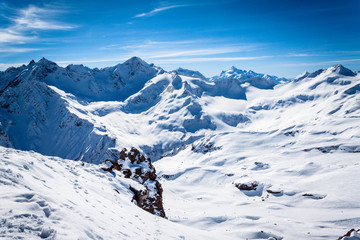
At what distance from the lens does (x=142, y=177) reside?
3419cm

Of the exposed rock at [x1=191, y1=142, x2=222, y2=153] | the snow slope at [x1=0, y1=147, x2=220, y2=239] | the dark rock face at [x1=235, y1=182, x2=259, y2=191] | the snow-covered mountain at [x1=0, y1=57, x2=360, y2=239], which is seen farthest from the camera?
the exposed rock at [x1=191, y1=142, x2=222, y2=153]

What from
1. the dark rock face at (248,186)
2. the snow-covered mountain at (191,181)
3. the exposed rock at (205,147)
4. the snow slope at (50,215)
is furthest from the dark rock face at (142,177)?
the exposed rock at (205,147)

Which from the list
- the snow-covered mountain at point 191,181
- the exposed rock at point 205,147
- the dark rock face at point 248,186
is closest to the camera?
the snow-covered mountain at point 191,181

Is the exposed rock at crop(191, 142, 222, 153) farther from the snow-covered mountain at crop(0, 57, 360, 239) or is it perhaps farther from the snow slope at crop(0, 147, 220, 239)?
the snow slope at crop(0, 147, 220, 239)

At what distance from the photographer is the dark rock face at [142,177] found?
27.2m

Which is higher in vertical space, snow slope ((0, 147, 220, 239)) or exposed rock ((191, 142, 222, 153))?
→ snow slope ((0, 147, 220, 239))

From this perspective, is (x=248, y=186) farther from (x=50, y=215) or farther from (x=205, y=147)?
(x=205, y=147)

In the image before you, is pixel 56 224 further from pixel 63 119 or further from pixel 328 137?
pixel 63 119

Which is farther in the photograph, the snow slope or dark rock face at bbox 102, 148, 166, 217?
dark rock face at bbox 102, 148, 166, 217

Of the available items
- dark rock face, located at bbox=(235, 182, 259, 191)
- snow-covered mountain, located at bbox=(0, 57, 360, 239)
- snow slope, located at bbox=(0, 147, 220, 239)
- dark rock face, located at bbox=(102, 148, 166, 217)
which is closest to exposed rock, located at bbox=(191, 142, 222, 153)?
snow-covered mountain, located at bbox=(0, 57, 360, 239)

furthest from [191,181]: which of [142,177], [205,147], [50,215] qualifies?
[50,215]

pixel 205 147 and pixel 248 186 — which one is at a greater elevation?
pixel 248 186

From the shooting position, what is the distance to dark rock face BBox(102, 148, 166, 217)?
2717 centimetres

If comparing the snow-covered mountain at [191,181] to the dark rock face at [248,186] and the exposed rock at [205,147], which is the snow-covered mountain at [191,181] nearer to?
the dark rock face at [248,186]
